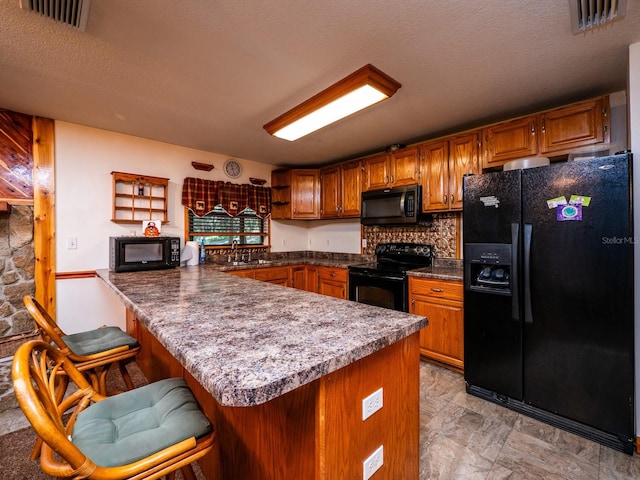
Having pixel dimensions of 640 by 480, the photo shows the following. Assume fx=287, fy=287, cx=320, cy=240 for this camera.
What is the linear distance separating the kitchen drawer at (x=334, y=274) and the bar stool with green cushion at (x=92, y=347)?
7.60 feet

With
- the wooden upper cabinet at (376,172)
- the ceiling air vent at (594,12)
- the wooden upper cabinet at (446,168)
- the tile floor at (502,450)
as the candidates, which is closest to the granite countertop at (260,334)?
the tile floor at (502,450)

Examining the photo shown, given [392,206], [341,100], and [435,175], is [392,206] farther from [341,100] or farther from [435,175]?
[341,100]

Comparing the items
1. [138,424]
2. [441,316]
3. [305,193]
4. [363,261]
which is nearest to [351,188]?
[305,193]

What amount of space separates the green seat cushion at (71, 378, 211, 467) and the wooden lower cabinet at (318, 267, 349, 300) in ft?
8.31

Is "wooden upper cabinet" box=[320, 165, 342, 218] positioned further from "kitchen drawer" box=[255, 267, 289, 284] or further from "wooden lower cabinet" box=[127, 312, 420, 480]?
"wooden lower cabinet" box=[127, 312, 420, 480]

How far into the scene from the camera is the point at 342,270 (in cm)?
357

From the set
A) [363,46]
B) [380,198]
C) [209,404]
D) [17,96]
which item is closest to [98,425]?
[209,404]

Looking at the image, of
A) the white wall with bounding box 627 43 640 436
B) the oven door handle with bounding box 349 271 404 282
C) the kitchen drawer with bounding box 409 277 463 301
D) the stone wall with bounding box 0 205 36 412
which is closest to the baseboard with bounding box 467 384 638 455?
the white wall with bounding box 627 43 640 436

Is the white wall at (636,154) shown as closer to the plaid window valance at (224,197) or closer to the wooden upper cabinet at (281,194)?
the wooden upper cabinet at (281,194)

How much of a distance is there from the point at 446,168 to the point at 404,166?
1.59ft

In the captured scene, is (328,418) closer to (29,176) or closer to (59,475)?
(59,475)

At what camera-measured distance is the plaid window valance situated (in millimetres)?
3527

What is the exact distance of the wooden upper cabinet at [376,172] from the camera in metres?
3.41

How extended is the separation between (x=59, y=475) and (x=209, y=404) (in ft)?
2.33
